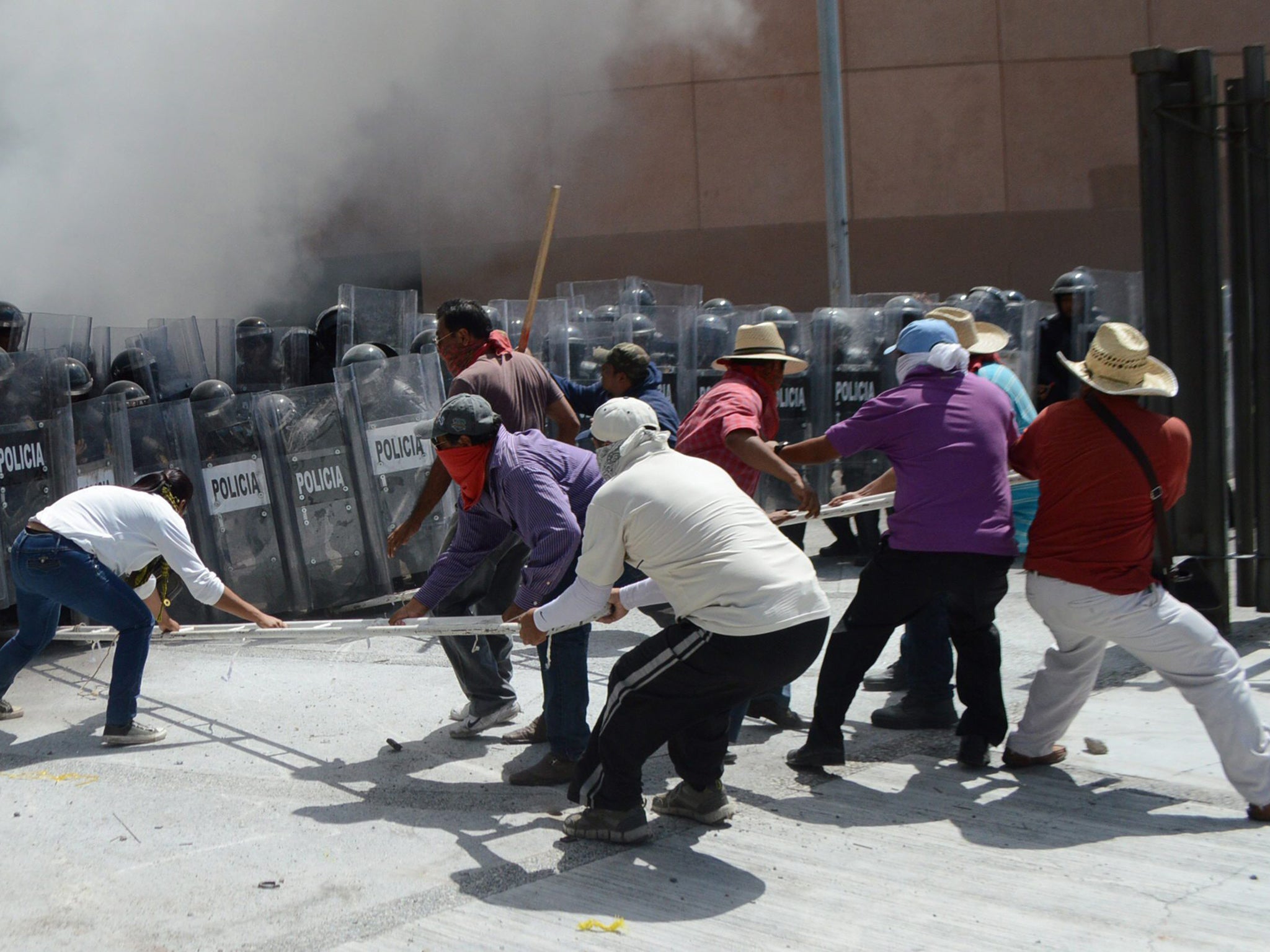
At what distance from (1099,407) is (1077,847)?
1400mm

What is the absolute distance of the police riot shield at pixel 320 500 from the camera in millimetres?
7660

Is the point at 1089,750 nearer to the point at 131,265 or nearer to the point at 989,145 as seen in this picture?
the point at 989,145

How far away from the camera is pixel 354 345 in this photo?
8.44 metres

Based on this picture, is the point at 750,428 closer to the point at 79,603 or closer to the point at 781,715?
the point at 781,715

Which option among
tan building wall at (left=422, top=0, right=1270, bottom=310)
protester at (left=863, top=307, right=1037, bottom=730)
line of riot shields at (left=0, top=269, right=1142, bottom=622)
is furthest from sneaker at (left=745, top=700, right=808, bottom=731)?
tan building wall at (left=422, top=0, right=1270, bottom=310)

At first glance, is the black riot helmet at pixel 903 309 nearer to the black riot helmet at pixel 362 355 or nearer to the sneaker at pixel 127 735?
the black riot helmet at pixel 362 355

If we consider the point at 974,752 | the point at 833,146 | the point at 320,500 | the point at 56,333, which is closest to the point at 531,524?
the point at 974,752

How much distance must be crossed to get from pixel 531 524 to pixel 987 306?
6.70 metres

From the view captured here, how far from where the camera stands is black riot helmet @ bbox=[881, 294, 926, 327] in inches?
343

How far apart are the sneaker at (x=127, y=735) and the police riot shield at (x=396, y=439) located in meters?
2.79

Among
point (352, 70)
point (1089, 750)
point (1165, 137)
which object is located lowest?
point (1089, 750)

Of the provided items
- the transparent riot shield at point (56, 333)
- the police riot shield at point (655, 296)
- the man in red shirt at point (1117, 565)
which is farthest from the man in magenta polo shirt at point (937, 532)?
the transparent riot shield at point (56, 333)

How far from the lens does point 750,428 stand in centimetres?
502

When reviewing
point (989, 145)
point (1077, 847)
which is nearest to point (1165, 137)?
point (1077, 847)
